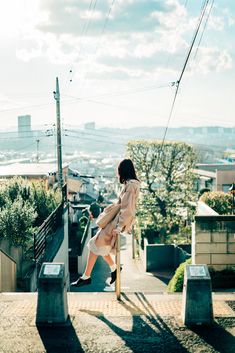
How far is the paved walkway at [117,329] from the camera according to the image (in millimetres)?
5262

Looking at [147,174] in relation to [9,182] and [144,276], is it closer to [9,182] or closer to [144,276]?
[144,276]

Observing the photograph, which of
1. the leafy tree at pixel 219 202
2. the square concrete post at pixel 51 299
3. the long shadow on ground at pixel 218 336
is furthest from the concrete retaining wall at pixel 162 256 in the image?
the square concrete post at pixel 51 299

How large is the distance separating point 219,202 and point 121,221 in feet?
38.9

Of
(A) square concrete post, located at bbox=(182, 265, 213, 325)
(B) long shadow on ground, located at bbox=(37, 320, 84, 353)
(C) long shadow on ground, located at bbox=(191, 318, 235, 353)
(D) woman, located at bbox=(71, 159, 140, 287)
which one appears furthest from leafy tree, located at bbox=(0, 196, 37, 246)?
(C) long shadow on ground, located at bbox=(191, 318, 235, 353)

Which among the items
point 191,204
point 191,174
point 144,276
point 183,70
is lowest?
point 144,276

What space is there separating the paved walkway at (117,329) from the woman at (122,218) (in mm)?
730

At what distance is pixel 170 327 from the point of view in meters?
5.77

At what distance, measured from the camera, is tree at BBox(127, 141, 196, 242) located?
2972 cm

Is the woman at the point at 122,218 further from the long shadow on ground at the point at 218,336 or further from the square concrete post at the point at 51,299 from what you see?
the long shadow on ground at the point at 218,336

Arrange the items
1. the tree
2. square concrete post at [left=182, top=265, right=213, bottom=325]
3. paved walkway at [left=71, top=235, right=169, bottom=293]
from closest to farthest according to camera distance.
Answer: square concrete post at [left=182, top=265, right=213, bottom=325] < paved walkway at [left=71, top=235, right=169, bottom=293] < the tree

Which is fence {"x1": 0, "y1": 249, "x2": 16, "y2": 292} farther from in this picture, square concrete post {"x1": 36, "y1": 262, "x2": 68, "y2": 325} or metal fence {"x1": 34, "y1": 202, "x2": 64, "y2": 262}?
square concrete post {"x1": 36, "y1": 262, "x2": 68, "y2": 325}

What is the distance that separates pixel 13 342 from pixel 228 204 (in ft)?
44.0

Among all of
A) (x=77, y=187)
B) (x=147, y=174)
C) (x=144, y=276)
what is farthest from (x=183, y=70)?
(x=77, y=187)

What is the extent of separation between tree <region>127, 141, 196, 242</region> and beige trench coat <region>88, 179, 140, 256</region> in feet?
75.3
